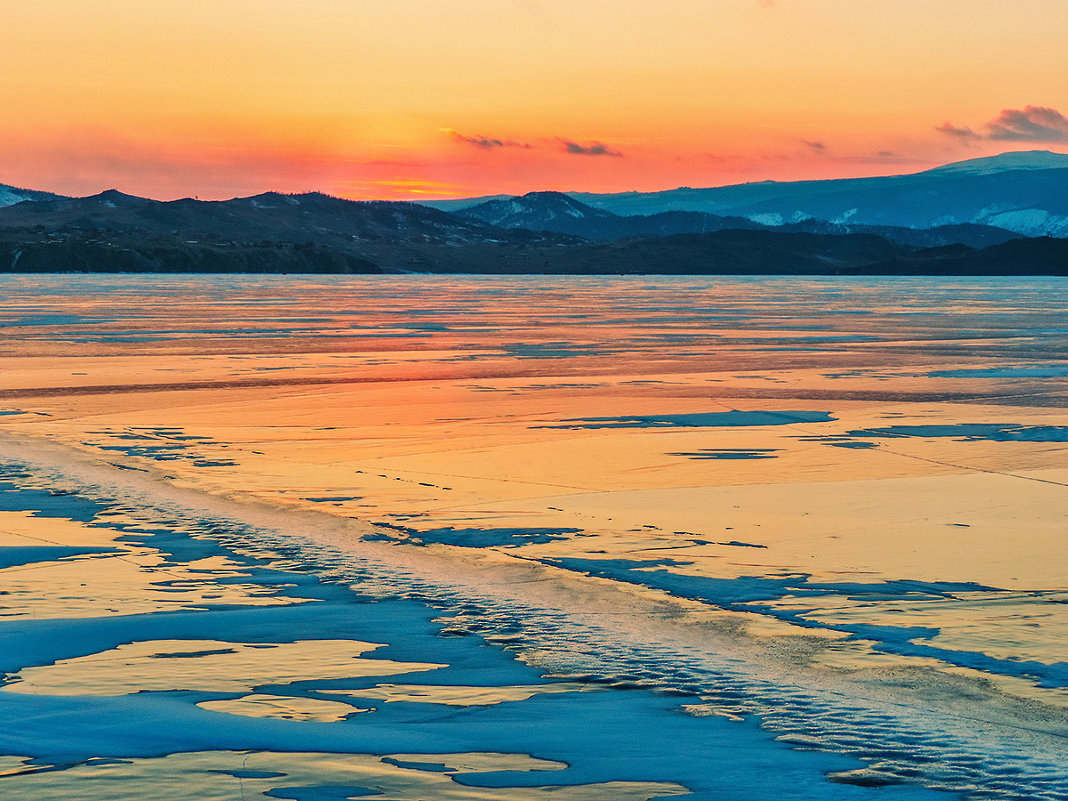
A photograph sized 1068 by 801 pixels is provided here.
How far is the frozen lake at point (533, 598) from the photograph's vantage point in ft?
14.9

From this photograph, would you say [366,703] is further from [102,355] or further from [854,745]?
[102,355]

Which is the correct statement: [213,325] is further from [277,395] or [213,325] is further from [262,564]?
[262,564]

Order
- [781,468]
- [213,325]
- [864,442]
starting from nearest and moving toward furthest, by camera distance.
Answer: [781,468], [864,442], [213,325]

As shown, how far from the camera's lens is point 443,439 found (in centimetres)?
1339

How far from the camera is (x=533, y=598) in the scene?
691cm

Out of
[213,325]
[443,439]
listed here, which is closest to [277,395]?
[443,439]

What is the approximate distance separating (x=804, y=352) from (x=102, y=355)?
49.2 feet

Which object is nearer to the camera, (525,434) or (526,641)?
(526,641)

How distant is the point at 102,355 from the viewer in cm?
2547

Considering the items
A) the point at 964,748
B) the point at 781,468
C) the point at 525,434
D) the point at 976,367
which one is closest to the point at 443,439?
the point at 525,434

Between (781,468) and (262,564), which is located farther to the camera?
(781,468)

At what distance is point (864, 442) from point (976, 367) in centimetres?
1108

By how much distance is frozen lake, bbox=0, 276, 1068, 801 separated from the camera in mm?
4539

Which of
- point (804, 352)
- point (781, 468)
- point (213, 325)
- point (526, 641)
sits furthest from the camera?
point (213, 325)
